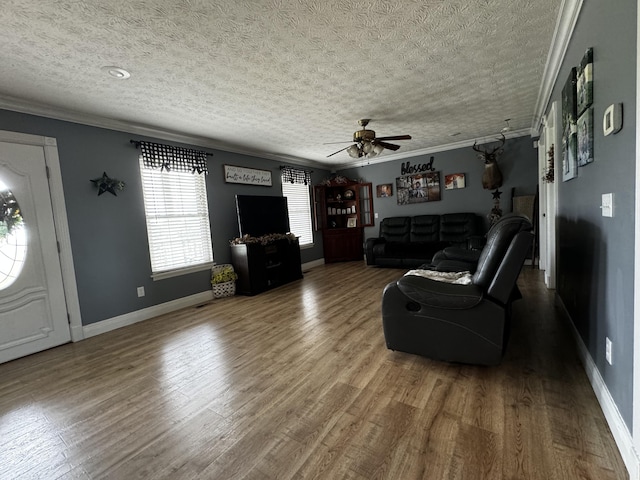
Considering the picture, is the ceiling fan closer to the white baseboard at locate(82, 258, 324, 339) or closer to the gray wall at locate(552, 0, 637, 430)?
the gray wall at locate(552, 0, 637, 430)

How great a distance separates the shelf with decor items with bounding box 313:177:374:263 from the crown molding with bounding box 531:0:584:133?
404 cm

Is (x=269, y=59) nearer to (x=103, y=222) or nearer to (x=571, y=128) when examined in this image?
(x=571, y=128)

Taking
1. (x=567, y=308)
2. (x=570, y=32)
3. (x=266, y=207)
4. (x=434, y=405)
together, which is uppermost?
(x=570, y=32)

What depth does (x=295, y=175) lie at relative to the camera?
6.29 metres

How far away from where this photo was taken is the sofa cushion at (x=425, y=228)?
19.6 feet

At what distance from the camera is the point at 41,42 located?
1931 mm

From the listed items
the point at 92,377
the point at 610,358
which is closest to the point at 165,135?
the point at 92,377

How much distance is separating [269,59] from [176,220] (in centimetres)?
271

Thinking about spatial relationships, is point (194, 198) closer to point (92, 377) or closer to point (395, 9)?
point (92, 377)

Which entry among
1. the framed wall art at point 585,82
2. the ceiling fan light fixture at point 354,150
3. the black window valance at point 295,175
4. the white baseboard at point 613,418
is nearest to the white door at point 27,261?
the ceiling fan light fixture at point 354,150

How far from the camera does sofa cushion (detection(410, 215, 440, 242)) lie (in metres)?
5.96

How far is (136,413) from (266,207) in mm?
3786

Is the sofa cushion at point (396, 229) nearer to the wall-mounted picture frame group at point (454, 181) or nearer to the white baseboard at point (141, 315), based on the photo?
the wall-mounted picture frame group at point (454, 181)

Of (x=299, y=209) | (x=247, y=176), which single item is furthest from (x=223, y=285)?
(x=299, y=209)
